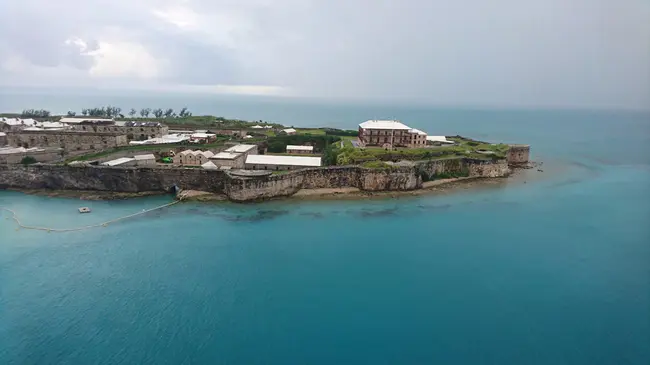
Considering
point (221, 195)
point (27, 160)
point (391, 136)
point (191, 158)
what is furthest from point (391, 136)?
point (27, 160)

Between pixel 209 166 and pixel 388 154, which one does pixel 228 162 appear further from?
pixel 388 154

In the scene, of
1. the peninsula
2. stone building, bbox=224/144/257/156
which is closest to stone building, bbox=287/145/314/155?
the peninsula

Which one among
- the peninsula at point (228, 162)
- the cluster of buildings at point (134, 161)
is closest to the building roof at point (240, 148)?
the peninsula at point (228, 162)

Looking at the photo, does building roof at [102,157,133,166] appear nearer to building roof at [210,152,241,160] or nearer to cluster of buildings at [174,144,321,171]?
cluster of buildings at [174,144,321,171]

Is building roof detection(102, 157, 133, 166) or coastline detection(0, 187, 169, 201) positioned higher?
building roof detection(102, 157, 133, 166)

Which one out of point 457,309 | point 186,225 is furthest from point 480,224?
point 186,225
